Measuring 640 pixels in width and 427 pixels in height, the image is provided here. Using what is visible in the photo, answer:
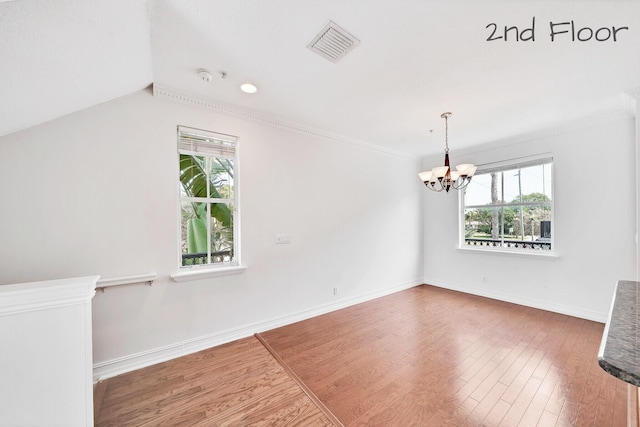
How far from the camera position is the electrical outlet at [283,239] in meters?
3.20

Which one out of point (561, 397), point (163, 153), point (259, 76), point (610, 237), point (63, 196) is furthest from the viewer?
point (610, 237)

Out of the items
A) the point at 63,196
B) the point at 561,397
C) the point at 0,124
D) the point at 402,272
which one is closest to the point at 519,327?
the point at 561,397

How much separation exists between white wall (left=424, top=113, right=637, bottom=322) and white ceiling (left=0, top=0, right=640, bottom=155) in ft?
1.71

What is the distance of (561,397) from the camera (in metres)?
1.90

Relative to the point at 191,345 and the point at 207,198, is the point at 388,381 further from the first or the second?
the point at 207,198

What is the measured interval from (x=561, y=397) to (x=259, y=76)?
12.0ft

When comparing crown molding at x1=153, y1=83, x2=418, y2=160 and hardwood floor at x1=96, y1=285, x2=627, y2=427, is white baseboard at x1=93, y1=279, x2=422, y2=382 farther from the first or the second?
crown molding at x1=153, y1=83, x2=418, y2=160

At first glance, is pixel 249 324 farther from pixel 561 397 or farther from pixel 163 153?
pixel 561 397

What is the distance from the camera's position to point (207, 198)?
9.12 feet

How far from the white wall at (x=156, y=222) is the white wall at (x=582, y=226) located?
2730mm

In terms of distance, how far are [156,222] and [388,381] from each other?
2605 millimetres

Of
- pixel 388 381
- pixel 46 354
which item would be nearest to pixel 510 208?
pixel 388 381

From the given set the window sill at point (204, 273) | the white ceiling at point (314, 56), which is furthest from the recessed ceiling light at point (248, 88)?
the window sill at point (204, 273)

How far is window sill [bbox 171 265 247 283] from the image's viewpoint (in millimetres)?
2494
